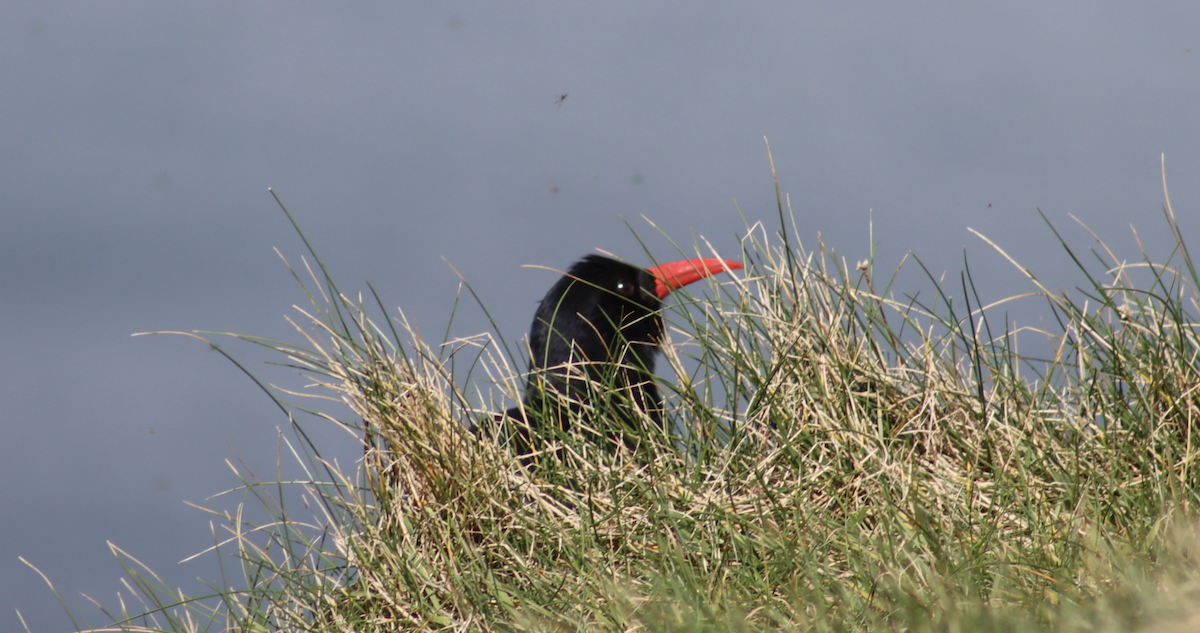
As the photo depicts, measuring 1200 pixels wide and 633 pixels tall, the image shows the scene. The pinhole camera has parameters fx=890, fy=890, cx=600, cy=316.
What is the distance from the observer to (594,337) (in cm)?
389

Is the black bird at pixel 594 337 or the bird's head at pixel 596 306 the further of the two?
the bird's head at pixel 596 306

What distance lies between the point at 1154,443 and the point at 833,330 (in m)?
0.88

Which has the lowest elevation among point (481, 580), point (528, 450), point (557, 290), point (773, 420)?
point (481, 580)

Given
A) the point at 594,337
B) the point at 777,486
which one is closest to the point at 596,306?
the point at 594,337

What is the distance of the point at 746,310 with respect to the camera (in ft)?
9.28

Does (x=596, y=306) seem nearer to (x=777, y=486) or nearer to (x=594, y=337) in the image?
(x=594, y=337)

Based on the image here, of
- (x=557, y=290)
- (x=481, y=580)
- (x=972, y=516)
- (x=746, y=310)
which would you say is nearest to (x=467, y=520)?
(x=481, y=580)

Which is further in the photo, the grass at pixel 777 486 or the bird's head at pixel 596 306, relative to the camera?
the bird's head at pixel 596 306

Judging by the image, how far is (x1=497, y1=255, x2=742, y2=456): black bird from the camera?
292 cm

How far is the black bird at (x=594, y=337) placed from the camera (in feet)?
9.57

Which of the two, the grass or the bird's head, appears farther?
the bird's head

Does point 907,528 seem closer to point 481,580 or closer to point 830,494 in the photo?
point 830,494

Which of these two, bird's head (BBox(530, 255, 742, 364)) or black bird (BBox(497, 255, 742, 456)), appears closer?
black bird (BBox(497, 255, 742, 456))

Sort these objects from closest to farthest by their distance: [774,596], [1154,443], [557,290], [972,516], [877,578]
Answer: [877,578], [774,596], [972,516], [1154,443], [557,290]
